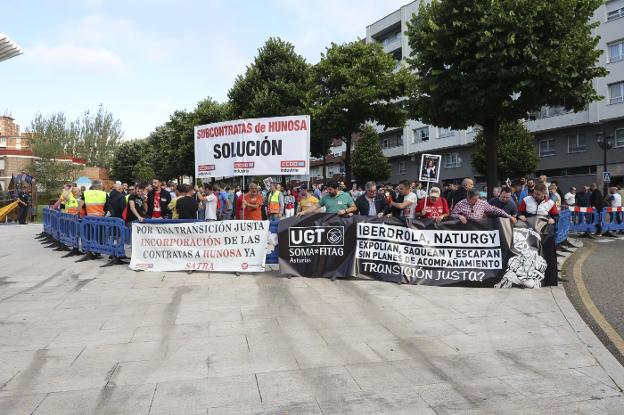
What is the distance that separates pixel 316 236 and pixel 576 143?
31.4 metres

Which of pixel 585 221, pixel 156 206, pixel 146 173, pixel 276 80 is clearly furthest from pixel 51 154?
pixel 585 221

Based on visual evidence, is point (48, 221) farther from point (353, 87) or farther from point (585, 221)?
point (585, 221)

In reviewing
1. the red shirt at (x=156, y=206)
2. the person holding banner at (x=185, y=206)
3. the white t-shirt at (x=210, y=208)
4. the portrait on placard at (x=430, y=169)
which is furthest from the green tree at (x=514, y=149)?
the person holding banner at (x=185, y=206)

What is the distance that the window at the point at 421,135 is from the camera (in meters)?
45.6

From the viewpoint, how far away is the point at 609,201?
1653 centimetres

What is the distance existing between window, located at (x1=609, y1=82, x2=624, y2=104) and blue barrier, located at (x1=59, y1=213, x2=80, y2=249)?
104ft

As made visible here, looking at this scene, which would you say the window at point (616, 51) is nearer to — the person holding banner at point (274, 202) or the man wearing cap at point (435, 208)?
the person holding banner at point (274, 202)

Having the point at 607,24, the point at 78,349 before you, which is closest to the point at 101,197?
the point at 78,349

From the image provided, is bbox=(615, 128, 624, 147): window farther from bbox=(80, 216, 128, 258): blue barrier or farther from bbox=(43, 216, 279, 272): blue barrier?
bbox=(80, 216, 128, 258): blue barrier

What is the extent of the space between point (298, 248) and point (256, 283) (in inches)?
41.3

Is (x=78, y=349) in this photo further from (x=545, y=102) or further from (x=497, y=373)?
(x=545, y=102)

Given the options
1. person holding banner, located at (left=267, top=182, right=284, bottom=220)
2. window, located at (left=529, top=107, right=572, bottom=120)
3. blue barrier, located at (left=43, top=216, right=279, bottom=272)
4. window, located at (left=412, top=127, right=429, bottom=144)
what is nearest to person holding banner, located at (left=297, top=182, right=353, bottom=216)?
blue barrier, located at (left=43, top=216, right=279, bottom=272)

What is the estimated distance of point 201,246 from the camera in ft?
30.2

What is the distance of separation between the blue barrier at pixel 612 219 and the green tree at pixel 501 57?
3.63 meters
